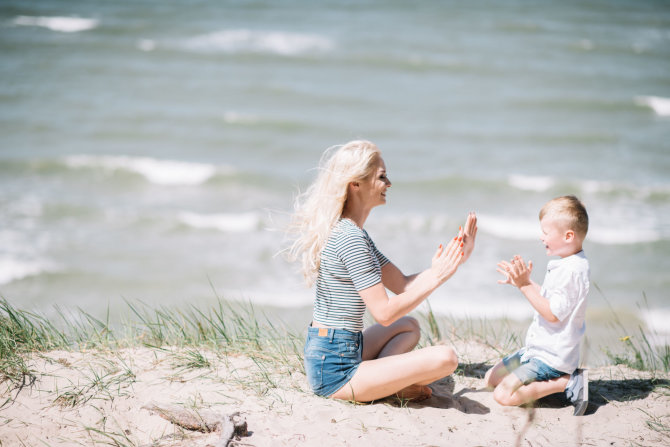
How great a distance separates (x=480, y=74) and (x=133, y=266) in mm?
11608

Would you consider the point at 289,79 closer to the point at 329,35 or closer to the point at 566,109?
the point at 329,35

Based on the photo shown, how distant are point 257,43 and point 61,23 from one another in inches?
299

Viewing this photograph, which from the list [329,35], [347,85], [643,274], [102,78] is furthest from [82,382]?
→ [329,35]

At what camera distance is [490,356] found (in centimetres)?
403

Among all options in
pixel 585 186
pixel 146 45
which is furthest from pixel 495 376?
pixel 146 45

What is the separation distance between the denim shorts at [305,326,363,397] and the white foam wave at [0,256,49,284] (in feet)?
21.1

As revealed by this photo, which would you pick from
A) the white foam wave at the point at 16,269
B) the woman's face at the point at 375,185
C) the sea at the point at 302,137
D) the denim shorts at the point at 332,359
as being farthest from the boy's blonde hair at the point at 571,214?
the white foam wave at the point at 16,269

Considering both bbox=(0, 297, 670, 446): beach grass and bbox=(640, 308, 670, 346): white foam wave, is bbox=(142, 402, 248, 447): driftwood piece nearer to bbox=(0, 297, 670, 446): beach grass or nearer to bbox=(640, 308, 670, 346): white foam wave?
bbox=(0, 297, 670, 446): beach grass

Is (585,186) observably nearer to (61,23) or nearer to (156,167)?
(156,167)

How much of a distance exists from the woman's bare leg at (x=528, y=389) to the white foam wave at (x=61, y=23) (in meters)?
20.9

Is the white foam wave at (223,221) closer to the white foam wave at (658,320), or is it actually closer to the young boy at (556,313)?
the white foam wave at (658,320)

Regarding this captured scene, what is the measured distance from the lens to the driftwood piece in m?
2.82

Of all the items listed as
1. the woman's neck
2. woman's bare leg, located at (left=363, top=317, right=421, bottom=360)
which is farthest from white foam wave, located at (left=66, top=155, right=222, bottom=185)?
the woman's neck

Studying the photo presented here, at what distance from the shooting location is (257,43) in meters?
19.1
